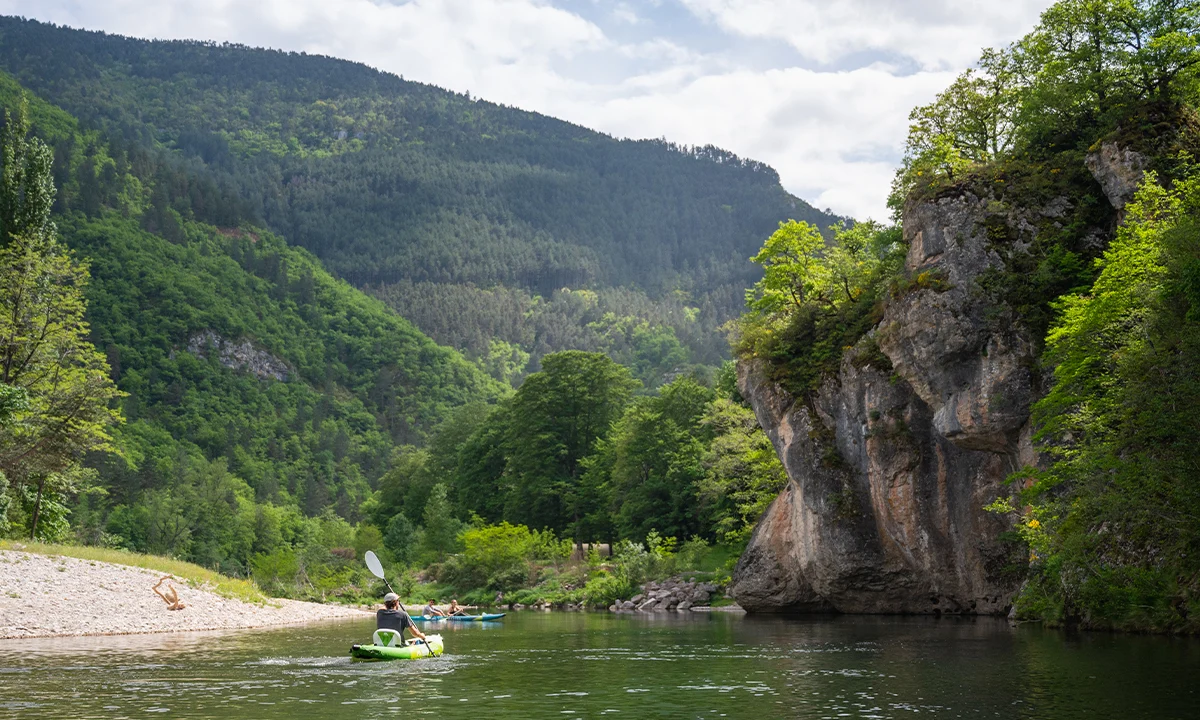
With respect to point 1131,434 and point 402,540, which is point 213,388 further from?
point 1131,434

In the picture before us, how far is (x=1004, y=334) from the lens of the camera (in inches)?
1577

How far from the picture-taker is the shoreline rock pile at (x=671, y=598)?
64.3 metres

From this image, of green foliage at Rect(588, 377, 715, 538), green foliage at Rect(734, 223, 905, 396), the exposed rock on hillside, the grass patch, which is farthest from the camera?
green foliage at Rect(588, 377, 715, 538)

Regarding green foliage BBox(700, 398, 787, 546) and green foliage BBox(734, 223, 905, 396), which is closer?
green foliage BBox(734, 223, 905, 396)

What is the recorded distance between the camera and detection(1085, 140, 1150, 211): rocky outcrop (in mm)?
38000

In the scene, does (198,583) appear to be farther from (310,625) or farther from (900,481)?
(900,481)

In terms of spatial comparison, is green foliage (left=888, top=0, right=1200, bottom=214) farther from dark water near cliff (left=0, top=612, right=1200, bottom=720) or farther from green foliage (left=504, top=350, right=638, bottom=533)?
green foliage (left=504, top=350, right=638, bottom=533)

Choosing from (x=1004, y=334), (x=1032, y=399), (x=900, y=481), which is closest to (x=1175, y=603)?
(x=1032, y=399)

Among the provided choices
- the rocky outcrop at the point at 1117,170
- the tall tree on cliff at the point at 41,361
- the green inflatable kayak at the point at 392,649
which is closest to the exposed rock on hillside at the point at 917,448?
the rocky outcrop at the point at 1117,170

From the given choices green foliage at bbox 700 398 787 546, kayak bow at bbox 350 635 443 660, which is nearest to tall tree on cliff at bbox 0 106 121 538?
kayak bow at bbox 350 635 443 660

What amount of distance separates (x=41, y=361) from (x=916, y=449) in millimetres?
43260

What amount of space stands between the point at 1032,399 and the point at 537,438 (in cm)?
5940

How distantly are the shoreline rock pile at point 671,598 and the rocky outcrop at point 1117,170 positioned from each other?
34.7 m

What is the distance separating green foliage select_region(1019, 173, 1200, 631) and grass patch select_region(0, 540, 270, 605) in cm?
3716
